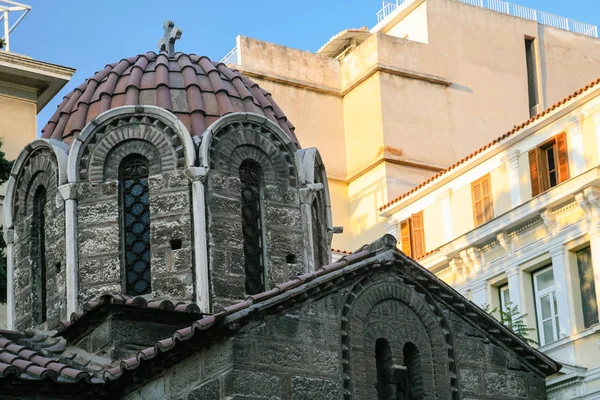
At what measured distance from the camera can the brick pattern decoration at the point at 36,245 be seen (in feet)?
79.4

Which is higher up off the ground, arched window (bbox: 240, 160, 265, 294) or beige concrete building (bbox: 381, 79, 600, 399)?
beige concrete building (bbox: 381, 79, 600, 399)

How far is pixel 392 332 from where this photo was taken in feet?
70.8

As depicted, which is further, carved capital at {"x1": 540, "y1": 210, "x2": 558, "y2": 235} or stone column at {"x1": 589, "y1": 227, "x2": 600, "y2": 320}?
carved capital at {"x1": 540, "y1": 210, "x2": 558, "y2": 235}

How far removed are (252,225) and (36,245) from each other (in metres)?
3.24

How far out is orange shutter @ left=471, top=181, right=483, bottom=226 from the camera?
41.2m

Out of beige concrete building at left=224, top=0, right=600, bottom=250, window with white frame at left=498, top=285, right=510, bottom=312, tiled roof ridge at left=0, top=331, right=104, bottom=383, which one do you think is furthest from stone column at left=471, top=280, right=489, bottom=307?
tiled roof ridge at left=0, top=331, right=104, bottom=383

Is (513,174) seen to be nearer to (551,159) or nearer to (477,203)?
(551,159)

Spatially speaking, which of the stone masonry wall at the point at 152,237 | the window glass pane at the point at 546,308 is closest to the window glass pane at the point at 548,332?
the window glass pane at the point at 546,308

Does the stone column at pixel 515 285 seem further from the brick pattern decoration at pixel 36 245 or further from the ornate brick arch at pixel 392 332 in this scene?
the ornate brick arch at pixel 392 332

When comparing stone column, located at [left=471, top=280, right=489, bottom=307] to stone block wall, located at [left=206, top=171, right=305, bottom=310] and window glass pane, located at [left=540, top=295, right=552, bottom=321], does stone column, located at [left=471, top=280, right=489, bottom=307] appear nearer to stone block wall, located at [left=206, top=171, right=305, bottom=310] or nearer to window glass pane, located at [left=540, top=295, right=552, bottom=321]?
window glass pane, located at [left=540, top=295, right=552, bottom=321]

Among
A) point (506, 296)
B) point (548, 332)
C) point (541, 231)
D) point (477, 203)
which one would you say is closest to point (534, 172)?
point (541, 231)

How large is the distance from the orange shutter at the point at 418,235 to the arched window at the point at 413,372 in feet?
70.1

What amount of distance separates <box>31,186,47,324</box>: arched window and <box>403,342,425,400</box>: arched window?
18.9 feet

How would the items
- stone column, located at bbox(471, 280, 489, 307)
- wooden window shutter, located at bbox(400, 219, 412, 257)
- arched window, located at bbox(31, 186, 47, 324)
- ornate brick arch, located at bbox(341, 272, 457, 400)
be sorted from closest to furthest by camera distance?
ornate brick arch, located at bbox(341, 272, 457, 400)
arched window, located at bbox(31, 186, 47, 324)
stone column, located at bbox(471, 280, 489, 307)
wooden window shutter, located at bbox(400, 219, 412, 257)
